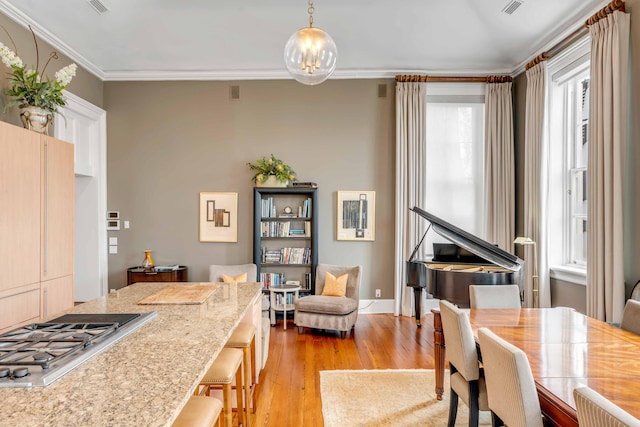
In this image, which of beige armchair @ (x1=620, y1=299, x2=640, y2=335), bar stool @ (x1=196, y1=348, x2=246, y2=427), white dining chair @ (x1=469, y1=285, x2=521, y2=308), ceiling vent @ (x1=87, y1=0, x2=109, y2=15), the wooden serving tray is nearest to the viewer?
bar stool @ (x1=196, y1=348, x2=246, y2=427)

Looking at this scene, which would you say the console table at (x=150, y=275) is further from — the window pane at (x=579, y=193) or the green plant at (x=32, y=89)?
the window pane at (x=579, y=193)

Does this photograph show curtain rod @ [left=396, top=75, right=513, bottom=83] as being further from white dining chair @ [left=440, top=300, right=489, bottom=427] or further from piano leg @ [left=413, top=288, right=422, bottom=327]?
white dining chair @ [left=440, top=300, right=489, bottom=427]

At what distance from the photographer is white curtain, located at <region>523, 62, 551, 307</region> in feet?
15.2

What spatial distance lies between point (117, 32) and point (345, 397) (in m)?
5.10

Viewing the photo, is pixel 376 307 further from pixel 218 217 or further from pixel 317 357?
pixel 218 217

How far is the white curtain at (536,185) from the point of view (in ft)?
15.2

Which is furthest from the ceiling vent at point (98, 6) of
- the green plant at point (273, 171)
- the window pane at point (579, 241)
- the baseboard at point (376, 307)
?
the window pane at point (579, 241)

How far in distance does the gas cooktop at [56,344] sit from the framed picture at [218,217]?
3.82m

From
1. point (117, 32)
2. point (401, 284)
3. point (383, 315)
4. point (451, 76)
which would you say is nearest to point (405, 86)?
point (451, 76)

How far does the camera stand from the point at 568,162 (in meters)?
4.61

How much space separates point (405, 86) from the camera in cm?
562

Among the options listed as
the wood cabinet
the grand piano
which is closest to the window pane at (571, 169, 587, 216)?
the grand piano

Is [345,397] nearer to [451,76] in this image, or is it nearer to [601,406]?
[601,406]

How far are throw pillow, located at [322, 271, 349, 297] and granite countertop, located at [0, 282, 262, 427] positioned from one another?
309 centimetres
